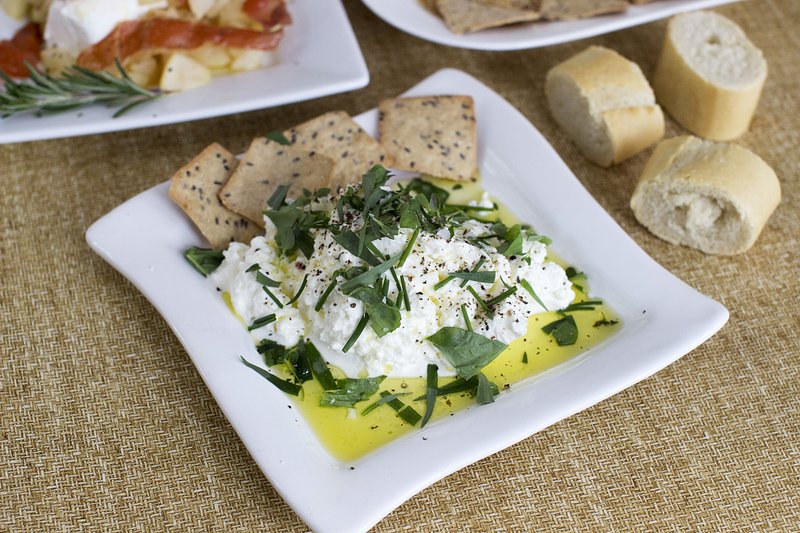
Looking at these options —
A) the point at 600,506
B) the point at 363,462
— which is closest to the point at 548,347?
the point at 600,506

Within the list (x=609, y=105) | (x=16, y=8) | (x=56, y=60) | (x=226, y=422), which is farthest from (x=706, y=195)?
(x=16, y=8)

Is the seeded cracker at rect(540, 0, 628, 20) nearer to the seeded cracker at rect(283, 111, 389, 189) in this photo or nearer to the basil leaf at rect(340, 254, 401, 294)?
the seeded cracker at rect(283, 111, 389, 189)

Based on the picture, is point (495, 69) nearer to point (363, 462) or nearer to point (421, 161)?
point (421, 161)

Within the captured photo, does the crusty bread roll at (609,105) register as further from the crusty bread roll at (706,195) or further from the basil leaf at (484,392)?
the basil leaf at (484,392)

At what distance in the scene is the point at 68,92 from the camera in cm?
258

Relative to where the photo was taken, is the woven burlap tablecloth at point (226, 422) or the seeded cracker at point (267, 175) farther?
the seeded cracker at point (267, 175)

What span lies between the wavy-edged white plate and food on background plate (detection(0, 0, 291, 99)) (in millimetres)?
397

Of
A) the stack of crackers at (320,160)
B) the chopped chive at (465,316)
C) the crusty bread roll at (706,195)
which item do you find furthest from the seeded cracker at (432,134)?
the chopped chive at (465,316)

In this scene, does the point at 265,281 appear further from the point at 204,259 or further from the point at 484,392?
the point at 484,392

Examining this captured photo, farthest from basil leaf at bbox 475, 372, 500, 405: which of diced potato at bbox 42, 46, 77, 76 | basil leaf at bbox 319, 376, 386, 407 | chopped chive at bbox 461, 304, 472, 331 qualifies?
diced potato at bbox 42, 46, 77, 76

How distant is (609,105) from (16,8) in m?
2.00

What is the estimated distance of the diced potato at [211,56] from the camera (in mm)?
2673

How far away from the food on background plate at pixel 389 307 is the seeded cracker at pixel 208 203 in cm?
8

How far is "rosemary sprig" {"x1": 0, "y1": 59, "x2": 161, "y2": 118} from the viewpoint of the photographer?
2.49m
